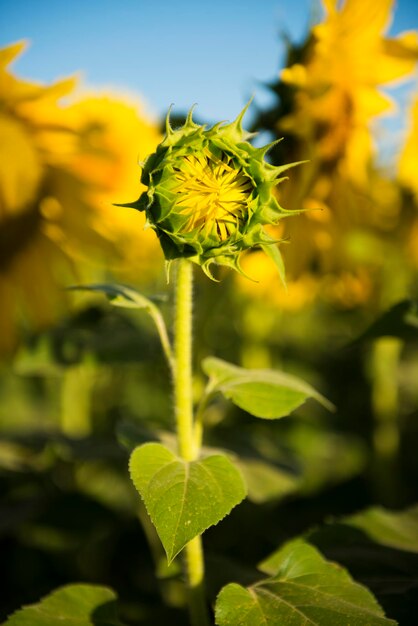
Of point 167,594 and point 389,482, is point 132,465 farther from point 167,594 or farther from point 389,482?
point 389,482

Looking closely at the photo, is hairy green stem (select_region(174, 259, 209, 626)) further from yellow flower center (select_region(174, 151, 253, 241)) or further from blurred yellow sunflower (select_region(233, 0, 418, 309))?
blurred yellow sunflower (select_region(233, 0, 418, 309))

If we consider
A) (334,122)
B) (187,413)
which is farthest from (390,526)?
(334,122)

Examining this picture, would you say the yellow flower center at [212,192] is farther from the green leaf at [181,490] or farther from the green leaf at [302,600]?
the green leaf at [302,600]

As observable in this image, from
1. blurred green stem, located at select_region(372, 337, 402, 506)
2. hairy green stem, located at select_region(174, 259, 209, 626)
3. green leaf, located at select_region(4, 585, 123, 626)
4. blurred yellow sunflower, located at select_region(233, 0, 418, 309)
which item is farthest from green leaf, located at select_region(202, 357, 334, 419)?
blurred green stem, located at select_region(372, 337, 402, 506)

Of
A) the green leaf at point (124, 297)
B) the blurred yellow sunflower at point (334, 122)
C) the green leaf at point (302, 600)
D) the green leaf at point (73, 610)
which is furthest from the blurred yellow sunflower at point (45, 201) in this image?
the green leaf at point (302, 600)

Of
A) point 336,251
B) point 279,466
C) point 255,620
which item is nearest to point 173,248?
point 255,620

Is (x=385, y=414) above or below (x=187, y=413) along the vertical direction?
below

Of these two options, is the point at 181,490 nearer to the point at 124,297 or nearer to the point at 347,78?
the point at 124,297
